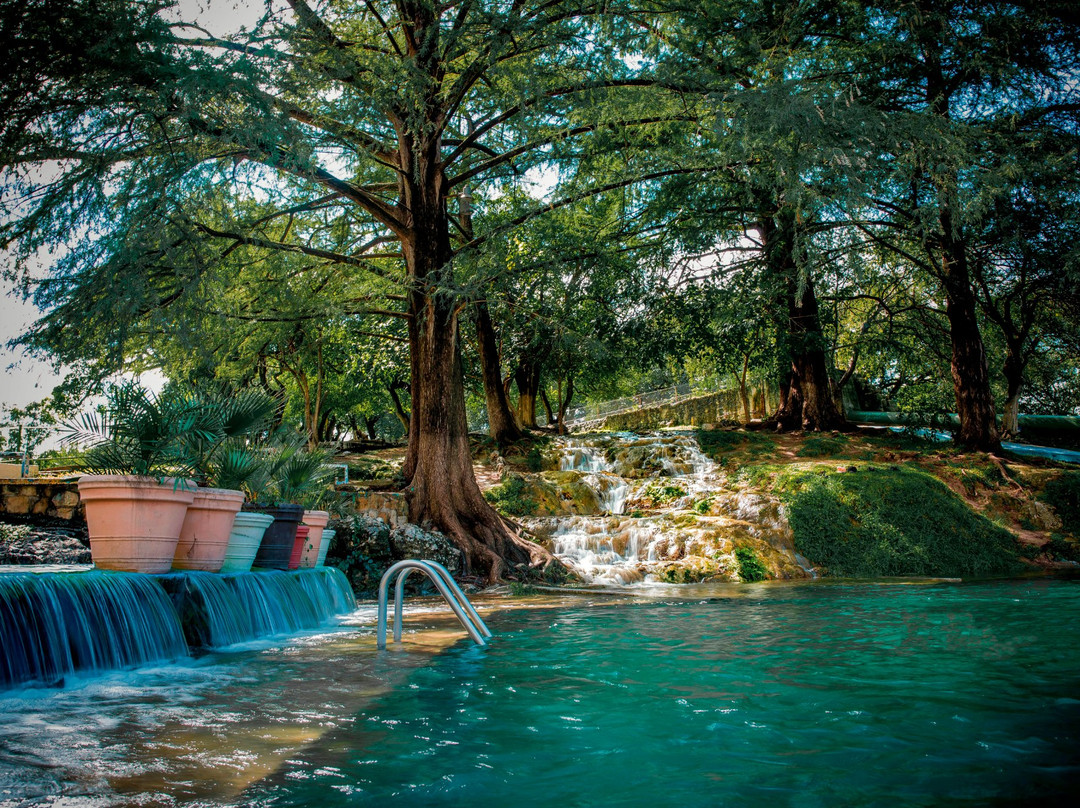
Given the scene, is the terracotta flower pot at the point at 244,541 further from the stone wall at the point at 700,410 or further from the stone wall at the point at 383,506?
the stone wall at the point at 700,410

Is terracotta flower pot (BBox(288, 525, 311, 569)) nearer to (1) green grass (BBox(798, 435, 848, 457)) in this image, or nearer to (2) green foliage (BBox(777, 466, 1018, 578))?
(2) green foliage (BBox(777, 466, 1018, 578))

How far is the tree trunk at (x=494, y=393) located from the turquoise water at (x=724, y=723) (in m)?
14.2

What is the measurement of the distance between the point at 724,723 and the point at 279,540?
17.6 ft

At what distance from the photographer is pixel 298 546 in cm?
794

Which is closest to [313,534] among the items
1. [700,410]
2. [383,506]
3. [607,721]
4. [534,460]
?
[383,506]

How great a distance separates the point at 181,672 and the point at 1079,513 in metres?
15.7

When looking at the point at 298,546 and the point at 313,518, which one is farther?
the point at 313,518

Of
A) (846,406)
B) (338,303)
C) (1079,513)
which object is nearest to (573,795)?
(338,303)

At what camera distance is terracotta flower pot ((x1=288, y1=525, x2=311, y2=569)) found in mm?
7804

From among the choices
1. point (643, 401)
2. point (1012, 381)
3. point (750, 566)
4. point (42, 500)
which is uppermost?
point (643, 401)

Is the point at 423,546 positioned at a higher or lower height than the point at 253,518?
lower

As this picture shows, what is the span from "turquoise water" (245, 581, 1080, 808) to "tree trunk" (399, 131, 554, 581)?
20.8 feet

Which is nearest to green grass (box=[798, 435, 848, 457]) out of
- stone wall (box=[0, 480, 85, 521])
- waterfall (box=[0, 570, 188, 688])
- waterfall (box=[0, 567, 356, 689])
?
waterfall (box=[0, 567, 356, 689])

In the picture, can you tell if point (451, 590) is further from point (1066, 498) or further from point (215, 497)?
point (1066, 498)
